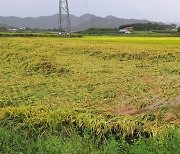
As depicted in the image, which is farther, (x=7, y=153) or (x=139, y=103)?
(x=139, y=103)

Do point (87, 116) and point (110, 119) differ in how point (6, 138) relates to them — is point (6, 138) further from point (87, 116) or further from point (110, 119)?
A: point (110, 119)

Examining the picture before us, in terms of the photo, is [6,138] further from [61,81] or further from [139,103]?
[61,81]

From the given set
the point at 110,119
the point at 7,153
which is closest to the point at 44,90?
the point at 110,119

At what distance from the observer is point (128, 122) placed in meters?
5.61

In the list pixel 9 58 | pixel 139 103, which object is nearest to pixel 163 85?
pixel 139 103

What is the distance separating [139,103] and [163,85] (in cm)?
212

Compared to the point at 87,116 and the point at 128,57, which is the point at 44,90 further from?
the point at 128,57

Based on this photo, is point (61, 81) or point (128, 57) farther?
point (128, 57)

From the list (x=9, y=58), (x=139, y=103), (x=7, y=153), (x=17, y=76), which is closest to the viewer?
(x=7, y=153)

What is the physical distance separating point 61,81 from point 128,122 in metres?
5.06

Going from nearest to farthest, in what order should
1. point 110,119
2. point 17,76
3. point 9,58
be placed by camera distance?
1. point 110,119
2. point 17,76
3. point 9,58

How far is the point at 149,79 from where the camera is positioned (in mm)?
10383

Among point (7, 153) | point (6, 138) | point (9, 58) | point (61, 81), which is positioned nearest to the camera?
point (7, 153)

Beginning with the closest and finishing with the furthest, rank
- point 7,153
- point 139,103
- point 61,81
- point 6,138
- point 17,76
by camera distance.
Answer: point 7,153, point 6,138, point 139,103, point 61,81, point 17,76
